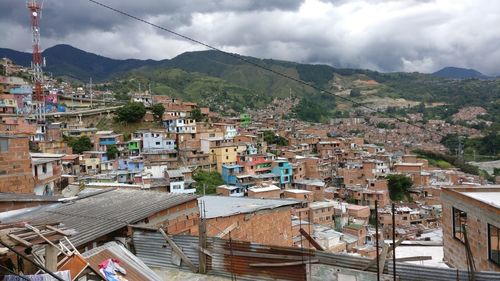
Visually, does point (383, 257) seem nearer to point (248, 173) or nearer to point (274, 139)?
point (248, 173)

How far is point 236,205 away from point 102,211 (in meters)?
4.45

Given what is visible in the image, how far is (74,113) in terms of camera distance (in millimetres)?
49781

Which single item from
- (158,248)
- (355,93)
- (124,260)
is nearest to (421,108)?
(355,93)

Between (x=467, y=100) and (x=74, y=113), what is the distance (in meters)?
108

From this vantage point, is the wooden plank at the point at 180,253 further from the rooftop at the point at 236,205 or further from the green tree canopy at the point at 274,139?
the green tree canopy at the point at 274,139

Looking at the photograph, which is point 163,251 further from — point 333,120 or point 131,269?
point 333,120

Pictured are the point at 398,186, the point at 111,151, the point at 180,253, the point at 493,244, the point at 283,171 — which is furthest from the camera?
the point at 398,186

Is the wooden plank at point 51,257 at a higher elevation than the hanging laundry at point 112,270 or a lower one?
higher

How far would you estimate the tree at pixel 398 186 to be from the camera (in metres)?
43.3

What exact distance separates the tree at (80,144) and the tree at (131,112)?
21.7ft

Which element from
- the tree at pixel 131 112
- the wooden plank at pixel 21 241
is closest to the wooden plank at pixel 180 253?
the wooden plank at pixel 21 241

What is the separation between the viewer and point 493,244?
19.9 feet

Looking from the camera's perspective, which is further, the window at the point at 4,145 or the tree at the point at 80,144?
the tree at the point at 80,144

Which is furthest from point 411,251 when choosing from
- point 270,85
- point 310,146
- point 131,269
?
point 270,85
